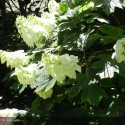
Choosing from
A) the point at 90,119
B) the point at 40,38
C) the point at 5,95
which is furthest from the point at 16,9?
the point at 90,119

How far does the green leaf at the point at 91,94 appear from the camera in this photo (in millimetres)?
2027

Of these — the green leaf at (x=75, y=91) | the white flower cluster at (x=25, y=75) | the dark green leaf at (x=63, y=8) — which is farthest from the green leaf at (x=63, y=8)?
the green leaf at (x=75, y=91)

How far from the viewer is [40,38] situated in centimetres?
240

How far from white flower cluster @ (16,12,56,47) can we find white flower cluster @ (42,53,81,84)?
1.13 ft

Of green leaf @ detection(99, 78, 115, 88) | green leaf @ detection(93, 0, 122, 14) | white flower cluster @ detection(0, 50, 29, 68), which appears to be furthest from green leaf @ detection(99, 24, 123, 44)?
white flower cluster @ detection(0, 50, 29, 68)

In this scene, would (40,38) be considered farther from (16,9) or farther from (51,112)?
(16,9)

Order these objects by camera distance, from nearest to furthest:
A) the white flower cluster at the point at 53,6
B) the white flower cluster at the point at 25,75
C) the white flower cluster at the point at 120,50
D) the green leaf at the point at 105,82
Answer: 1. the white flower cluster at the point at 120,50
2. the green leaf at the point at 105,82
3. the white flower cluster at the point at 25,75
4. the white flower cluster at the point at 53,6

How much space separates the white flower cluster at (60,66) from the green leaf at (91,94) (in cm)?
9

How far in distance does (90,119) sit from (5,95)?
2.76 m

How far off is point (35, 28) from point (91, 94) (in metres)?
0.54

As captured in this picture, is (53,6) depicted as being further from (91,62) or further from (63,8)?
(91,62)

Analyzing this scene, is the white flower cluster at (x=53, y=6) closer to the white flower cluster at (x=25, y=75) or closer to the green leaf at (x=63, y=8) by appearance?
the green leaf at (x=63, y=8)

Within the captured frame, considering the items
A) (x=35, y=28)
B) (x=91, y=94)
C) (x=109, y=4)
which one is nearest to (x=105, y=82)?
(x=91, y=94)

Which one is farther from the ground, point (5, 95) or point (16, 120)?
point (5, 95)
